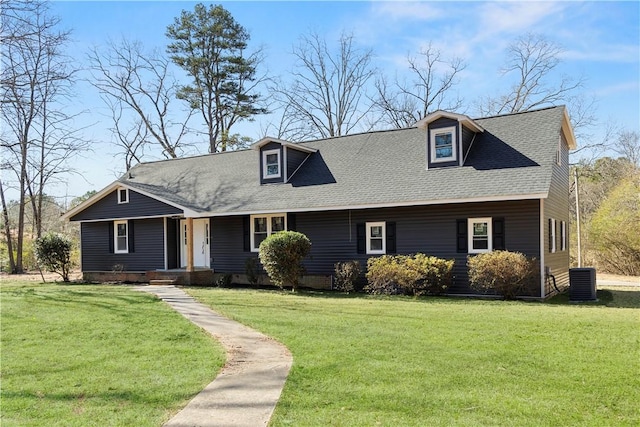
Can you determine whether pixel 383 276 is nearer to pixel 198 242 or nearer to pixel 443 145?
pixel 443 145

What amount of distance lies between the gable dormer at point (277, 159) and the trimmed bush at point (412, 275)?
593 cm

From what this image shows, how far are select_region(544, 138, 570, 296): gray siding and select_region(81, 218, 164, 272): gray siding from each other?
44.2 feet

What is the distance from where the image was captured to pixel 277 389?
5.26 m

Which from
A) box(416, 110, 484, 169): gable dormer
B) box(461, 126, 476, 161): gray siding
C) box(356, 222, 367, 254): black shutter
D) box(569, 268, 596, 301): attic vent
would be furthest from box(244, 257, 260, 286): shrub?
box(569, 268, 596, 301): attic vent

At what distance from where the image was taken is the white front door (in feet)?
63.7

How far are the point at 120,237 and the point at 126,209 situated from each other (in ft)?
5.43

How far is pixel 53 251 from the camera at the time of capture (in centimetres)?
1892

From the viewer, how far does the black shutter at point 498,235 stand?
13.8 m

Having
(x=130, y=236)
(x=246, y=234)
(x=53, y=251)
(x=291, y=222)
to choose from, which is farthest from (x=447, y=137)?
(x=53, y=251)

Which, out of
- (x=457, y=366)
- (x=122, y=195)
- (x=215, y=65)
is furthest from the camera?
(x=215, y=65)

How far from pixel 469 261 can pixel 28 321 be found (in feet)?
33.3

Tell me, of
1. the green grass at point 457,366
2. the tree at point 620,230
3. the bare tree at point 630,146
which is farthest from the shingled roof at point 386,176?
the bare tree at point 630,146

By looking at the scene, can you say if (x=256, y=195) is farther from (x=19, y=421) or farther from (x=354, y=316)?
(x=19, y=421)

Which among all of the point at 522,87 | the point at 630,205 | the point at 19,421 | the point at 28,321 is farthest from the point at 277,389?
the point at 522,87
